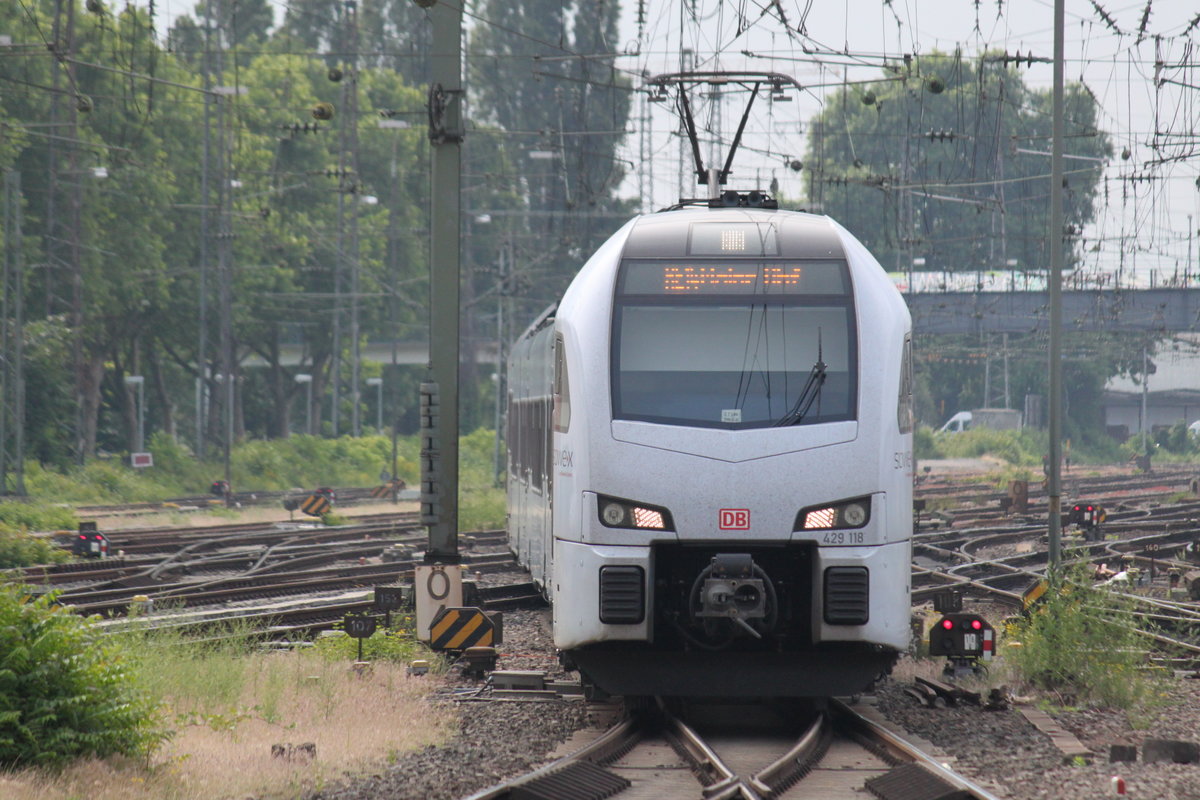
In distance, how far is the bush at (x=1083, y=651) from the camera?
468 inches

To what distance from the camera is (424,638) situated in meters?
14.1

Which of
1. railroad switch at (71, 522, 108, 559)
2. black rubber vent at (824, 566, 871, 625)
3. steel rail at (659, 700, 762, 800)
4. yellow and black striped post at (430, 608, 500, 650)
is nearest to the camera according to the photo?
steel rail at (659, 700, 762, 800)

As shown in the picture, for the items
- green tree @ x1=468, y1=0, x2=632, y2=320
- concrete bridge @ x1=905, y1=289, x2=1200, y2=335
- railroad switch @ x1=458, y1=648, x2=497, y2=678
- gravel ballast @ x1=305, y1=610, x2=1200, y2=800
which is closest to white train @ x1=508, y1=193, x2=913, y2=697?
gravel ballast @ x1=305, y1=610, x2=1200, y2=800

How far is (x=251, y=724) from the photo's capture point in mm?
10367

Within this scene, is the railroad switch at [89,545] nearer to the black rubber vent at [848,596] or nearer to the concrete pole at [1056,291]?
the concrete pole at [1056,291]

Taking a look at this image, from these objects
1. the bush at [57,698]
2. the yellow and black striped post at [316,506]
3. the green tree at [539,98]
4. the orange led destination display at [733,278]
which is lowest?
the yellow and black striped post at [316,506]

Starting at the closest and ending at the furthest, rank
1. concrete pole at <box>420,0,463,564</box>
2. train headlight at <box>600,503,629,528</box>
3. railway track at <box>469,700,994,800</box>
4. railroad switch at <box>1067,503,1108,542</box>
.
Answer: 1. railway track at <box>469,700,994,800</box>
2. train headlight at <box>600,503,629,528</box>
3. concrete pole at <box>420,0,463,564</box>
4. railroad switch at <box>1067,503,1108,542</box>

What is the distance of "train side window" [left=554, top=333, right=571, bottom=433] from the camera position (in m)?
10.6

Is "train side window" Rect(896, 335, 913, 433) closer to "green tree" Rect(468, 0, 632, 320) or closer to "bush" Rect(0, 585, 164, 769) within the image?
"bush" Rect(0, 585, 164, 769)

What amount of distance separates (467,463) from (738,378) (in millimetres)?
45679

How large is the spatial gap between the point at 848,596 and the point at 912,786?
1797 millimetres

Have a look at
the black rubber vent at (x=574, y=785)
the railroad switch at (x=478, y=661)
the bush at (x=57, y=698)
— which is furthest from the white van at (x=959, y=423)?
the bush at (x=57, y=698)

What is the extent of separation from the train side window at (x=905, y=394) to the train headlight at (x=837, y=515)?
71 cm

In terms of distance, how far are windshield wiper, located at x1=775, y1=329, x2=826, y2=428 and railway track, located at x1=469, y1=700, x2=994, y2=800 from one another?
203 cm
